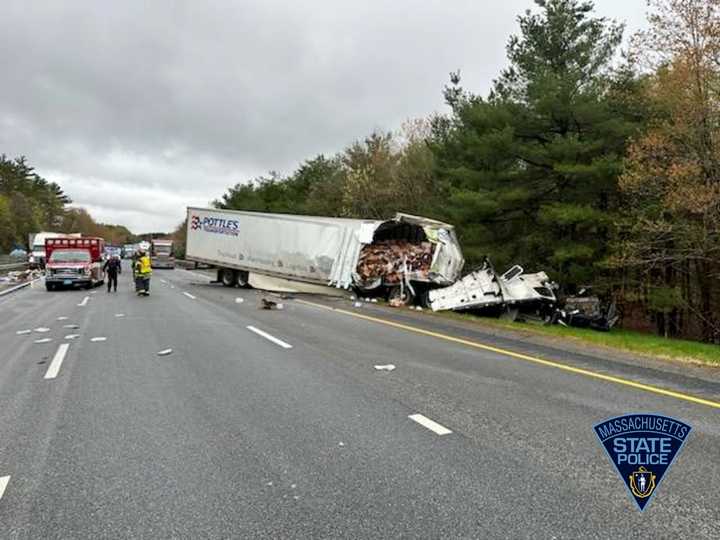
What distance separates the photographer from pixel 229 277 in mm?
26891

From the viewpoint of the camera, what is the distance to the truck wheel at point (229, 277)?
26.7 meters

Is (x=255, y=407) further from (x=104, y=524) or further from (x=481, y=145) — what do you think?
(x=481, y=145)

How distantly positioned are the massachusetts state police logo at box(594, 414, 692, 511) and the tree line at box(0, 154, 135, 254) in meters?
85.4

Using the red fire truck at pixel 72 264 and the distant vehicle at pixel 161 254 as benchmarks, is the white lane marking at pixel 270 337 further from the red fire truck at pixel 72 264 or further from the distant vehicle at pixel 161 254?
the distant vehicle at pixel 161 254

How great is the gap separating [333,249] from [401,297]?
4.09 m

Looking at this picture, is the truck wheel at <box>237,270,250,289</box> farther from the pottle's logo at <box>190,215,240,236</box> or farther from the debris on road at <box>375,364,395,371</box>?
the debris on road at <box>375,364,395,371</box>

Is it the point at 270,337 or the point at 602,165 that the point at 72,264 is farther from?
the point at 602,165

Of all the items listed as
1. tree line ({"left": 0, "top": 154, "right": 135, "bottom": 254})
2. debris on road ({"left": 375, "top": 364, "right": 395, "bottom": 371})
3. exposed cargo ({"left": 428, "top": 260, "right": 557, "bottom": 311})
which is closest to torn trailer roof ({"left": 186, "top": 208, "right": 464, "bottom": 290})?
exposed cargo ({"left": 428, "top": 260, "right": 557, "bottom": 311})

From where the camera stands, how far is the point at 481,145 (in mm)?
21562

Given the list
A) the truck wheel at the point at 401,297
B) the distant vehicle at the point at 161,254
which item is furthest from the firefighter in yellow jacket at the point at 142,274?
the distant vehicle at the point at 161,254

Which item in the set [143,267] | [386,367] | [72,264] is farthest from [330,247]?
[386,367]

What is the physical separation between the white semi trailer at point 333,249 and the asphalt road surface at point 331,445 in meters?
10.4

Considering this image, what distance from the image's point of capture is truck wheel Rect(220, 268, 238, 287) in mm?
26656

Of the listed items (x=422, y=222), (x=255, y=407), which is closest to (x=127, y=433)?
(x=255, y=407)
